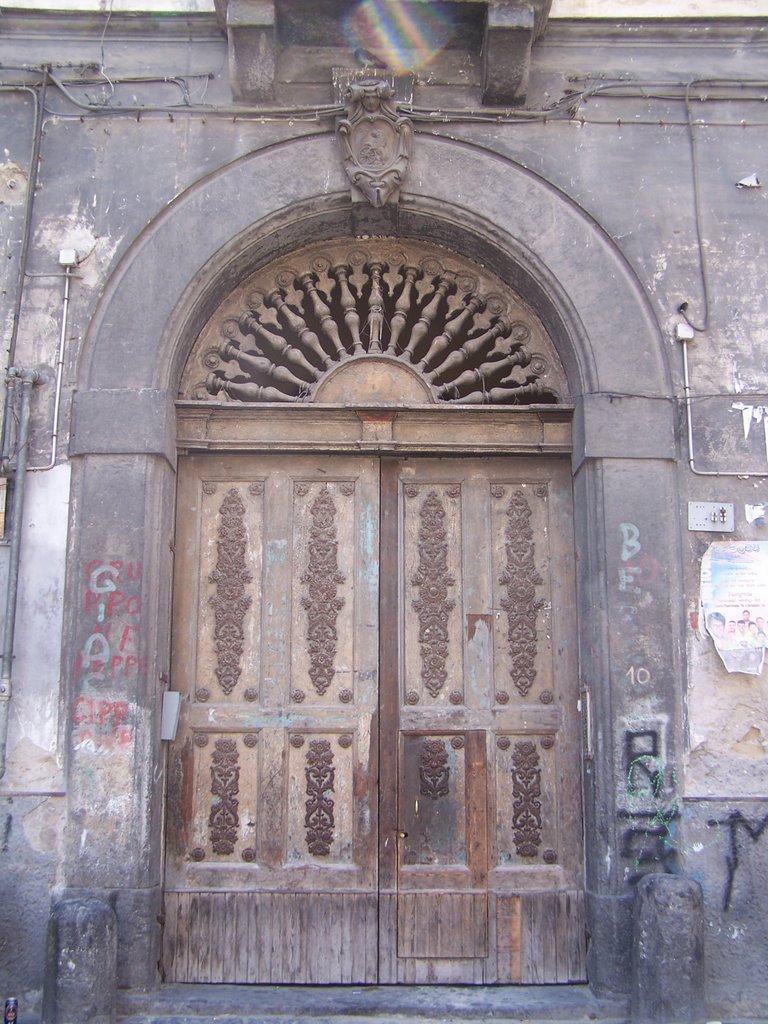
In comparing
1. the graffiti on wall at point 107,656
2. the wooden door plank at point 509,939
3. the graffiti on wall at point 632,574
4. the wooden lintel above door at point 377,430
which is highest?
the wooden lintel above door at point 377,430

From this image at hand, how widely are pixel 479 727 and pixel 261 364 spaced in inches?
97.9

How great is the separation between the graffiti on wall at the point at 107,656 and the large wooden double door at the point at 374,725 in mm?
437

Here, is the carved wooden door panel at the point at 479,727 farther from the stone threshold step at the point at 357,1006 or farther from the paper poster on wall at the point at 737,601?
the paper poster on wall at the point at 737,601

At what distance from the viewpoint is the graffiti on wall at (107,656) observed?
5.00m

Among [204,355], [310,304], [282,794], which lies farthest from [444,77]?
[282,794]

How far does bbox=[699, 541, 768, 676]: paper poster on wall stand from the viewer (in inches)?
203

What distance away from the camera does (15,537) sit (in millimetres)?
5164

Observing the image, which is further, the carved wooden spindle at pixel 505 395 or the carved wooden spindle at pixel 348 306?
the carved wooden spindle at pixel 348 306

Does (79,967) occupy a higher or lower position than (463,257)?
lower

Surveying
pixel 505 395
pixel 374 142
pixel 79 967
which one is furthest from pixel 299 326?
pixel 79 967

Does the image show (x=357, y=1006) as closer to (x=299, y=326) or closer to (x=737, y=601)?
(x=737, y=601)

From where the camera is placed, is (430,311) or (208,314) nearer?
(208,314)

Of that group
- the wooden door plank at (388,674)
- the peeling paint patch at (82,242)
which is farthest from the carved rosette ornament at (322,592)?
the peeling paint patch at (82,242)

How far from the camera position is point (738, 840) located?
497 cm
